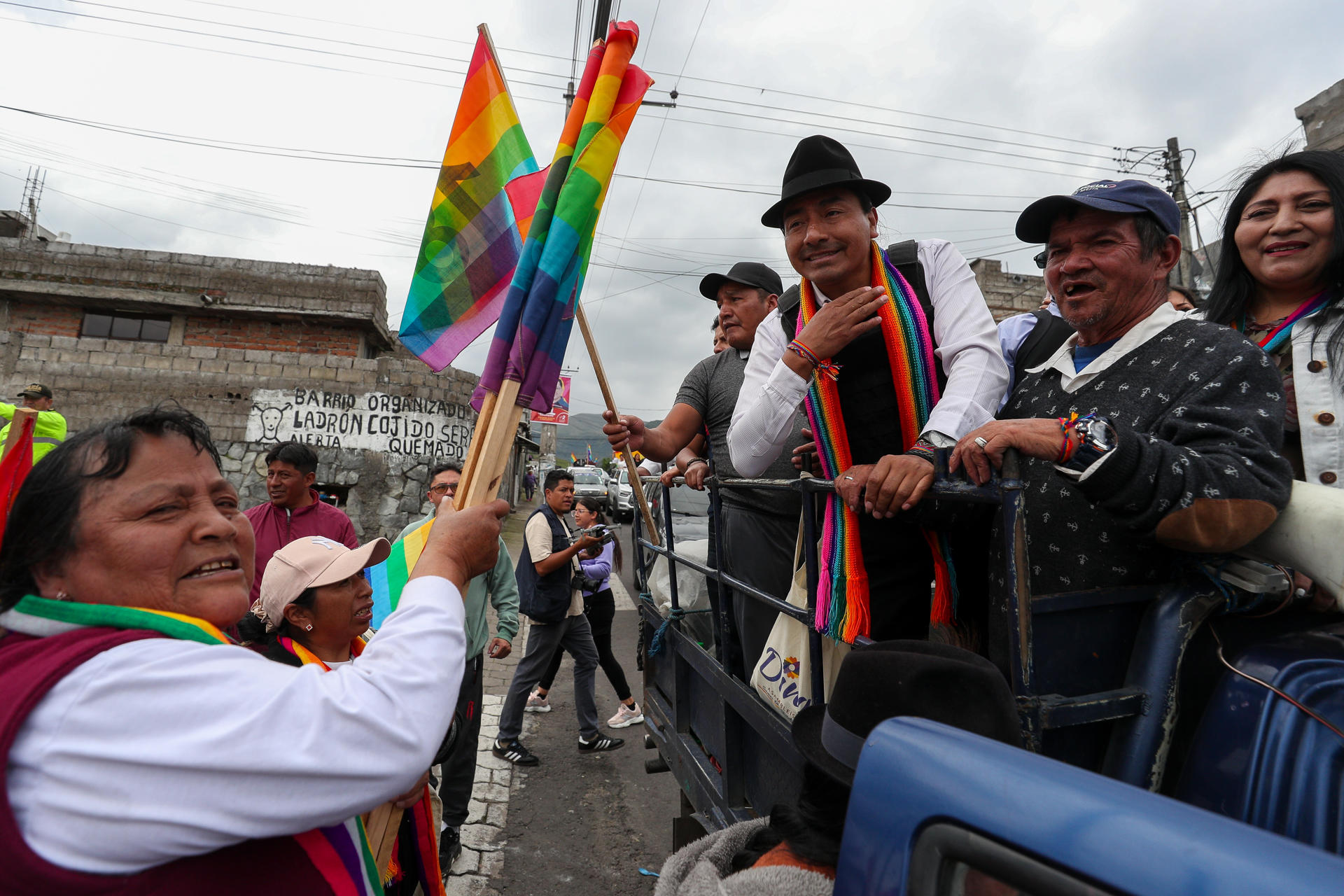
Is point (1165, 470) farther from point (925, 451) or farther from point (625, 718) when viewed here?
point (625, 718)

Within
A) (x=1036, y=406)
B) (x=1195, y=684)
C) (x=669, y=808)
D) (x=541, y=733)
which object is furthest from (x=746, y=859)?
(x=541, y=733)

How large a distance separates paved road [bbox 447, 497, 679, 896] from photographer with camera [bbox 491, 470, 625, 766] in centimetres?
17

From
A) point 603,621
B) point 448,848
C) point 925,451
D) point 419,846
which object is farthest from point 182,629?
point 603,621

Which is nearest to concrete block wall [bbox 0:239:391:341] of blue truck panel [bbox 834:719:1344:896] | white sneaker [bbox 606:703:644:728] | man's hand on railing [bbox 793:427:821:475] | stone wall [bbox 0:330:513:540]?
stone wall [bbox 0:330:513:540]

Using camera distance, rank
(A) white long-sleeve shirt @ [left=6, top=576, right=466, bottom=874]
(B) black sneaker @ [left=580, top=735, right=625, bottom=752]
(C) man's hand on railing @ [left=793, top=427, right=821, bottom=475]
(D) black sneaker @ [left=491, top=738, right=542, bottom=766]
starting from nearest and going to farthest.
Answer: (A) white long-sleeve shirt @ [left=6, top=576, right=466, bottom=874] < (C) man's hand on railing @ [left=793, top=427, right=821, bottom=475] < (D) black sneaker @ [left=491, top=738, right=542, bottom=766] < (B) black sneaker @ [left=580, top=735, right=625, bottom=752]

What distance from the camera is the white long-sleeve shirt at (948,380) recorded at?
1.67 metres

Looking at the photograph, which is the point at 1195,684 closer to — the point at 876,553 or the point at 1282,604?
the point at 1282,604

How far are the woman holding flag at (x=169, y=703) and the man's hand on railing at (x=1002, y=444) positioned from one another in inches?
40.5

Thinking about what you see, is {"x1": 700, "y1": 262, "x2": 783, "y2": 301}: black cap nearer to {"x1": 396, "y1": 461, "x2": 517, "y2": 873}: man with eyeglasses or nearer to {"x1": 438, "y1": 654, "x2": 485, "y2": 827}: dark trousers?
{"x1": 396, "y1": 461, "x2": 517, "y2": 873}: man with eyeglasses

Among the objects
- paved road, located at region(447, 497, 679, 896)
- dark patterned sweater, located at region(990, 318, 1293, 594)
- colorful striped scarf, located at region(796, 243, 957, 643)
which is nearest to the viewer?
dark patterned sweater, located at region(990, 318, 1293, 594)

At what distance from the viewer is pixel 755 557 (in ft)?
8.89

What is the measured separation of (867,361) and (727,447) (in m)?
0.81

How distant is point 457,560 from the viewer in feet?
4.35

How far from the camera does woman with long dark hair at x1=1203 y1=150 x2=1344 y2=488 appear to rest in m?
1.65
